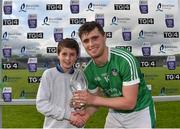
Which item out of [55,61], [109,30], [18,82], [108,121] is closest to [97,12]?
[109,30]

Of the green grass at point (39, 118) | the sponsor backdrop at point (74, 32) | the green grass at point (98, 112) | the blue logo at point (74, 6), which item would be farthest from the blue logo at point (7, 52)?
the green grass at point (39, 118)

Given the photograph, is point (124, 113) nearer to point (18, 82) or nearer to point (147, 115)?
point (147, 115)

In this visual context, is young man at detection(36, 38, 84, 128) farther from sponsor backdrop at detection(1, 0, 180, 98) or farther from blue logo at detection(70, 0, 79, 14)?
blue logo at detection(70, 0, 79, 14)

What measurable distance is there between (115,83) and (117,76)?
66 millimetres

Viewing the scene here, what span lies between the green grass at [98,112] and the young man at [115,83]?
200 cm

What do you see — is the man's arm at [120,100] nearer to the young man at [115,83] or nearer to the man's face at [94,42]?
the young man at [115,83]

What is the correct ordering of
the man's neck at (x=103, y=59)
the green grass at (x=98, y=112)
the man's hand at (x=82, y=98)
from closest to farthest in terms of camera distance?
the man's hand at (x=82, y=98), the man's neck at (x=103, y=59), the green grass at (x=98, y=112)

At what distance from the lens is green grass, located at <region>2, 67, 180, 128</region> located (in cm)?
470

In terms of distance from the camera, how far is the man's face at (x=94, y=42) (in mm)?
2506

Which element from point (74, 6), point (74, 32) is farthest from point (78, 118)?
point (74, 6)

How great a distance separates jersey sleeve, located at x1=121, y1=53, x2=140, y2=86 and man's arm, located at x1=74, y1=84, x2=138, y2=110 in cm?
3

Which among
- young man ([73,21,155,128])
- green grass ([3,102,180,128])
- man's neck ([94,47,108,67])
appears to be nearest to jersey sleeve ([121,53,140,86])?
young man ([73,21,155,128])

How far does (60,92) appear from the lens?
9.48ft

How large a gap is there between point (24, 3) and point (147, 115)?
2356 mm
